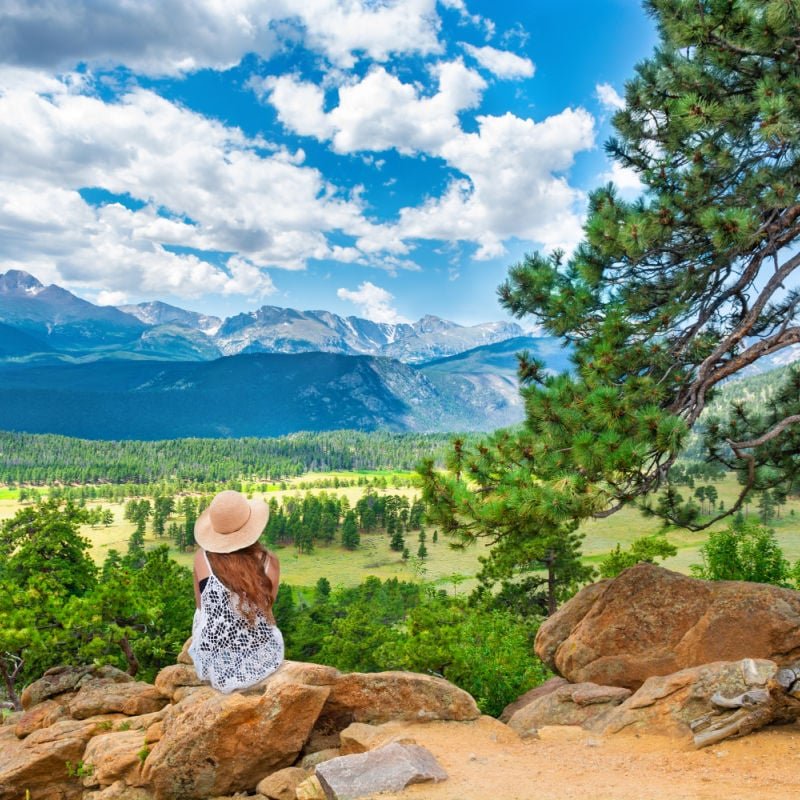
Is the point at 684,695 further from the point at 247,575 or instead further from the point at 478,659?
the point at 478,659

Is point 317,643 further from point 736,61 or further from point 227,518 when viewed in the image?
point 736,61

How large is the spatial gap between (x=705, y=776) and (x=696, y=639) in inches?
223

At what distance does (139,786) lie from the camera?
12.5 m

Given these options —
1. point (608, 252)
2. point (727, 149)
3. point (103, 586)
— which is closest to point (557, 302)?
point (608, 252)

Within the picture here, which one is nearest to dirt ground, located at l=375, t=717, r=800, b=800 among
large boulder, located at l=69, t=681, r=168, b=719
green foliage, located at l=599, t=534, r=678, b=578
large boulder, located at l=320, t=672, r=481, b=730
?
large boulder, located at l=320, t=672, r=481, b=730

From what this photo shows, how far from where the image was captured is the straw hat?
32.6 feet

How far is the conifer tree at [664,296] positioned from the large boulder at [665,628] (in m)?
2.20

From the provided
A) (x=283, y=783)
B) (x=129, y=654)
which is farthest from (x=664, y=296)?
(x=129, y=654)

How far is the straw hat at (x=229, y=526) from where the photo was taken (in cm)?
992

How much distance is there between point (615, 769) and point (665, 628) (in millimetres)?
5864

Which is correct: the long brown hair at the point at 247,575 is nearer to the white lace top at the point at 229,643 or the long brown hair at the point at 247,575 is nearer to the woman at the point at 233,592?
the woman at the point at 233,592

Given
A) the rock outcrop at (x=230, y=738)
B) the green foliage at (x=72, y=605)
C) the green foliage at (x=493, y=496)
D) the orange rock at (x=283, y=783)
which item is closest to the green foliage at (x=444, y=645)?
the rock outcrop at (x=230, y=738)

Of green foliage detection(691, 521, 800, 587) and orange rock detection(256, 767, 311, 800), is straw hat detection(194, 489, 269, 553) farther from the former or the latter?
green foliage detection(691, 521, 800, 587)

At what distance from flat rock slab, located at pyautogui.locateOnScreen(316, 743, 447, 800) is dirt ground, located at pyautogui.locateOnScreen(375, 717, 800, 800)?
0.19 meters
